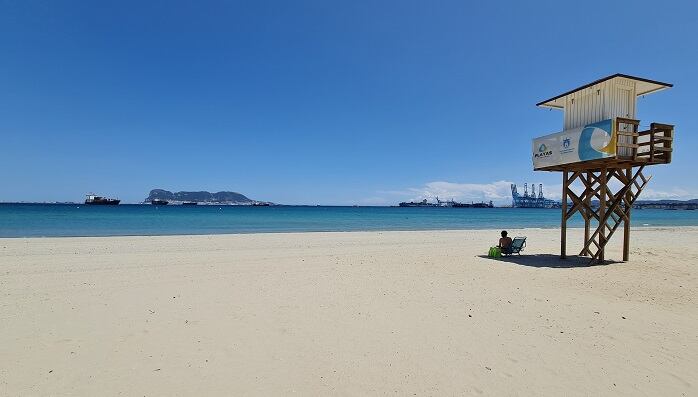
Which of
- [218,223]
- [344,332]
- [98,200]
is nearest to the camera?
[344,332]

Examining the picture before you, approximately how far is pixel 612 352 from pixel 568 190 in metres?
10.4

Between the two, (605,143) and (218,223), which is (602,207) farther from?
(218,223)

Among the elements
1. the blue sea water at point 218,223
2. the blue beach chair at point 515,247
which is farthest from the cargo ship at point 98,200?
the blue beach chair at point 515,247

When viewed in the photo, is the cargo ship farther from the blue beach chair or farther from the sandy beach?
the blue beach chair

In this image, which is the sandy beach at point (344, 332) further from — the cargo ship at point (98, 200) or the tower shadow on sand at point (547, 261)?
the cargo ship at point (98, 200)

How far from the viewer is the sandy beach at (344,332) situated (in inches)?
157

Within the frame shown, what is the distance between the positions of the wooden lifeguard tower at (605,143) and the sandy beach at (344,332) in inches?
120

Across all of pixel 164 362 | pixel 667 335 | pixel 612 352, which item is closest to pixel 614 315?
pixel 667 335

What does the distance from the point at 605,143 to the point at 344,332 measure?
423 inches

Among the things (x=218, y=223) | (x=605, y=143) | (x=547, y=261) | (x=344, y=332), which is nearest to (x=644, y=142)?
(x=605, y=143)

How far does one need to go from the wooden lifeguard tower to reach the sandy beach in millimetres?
3054

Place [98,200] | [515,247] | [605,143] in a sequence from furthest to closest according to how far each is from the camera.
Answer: [98,200] → [515,247] → [605,143]

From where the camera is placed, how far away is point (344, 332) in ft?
17.9

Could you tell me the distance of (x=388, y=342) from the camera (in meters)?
5.09
